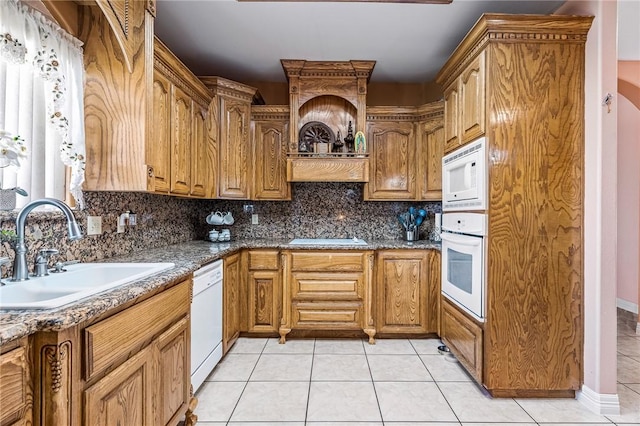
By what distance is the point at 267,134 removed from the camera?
3162 mm

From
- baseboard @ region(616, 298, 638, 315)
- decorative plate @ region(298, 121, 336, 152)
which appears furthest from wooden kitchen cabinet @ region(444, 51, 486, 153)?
baseboard @ region(616, 298, 638, 315)

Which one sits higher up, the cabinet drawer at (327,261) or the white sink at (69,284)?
the white sink at (69,284)

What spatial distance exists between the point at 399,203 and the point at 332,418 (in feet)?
7.27

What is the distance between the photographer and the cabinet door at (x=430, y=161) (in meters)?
3.06

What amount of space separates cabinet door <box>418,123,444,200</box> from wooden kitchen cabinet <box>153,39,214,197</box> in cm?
204

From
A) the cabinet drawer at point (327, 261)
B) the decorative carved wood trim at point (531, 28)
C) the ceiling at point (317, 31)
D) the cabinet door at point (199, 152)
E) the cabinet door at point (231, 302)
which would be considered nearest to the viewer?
the decorative carved wood trim at point (531, 28)

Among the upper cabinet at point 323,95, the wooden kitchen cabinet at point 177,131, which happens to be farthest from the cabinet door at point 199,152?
the upper cabinet at point 323,95

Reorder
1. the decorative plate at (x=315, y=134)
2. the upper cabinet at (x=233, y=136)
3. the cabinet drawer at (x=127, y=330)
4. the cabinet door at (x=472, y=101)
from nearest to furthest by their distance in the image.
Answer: the cabinet drawer at (x=127, y=330) < the cabinet door at (x=472, y=101) < the upper cabinet at (x=233, y=136) < the decorative plate at (x=315, y=134)

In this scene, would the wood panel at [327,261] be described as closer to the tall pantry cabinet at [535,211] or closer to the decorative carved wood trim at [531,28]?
the tall pantry cabinet at [535,211]

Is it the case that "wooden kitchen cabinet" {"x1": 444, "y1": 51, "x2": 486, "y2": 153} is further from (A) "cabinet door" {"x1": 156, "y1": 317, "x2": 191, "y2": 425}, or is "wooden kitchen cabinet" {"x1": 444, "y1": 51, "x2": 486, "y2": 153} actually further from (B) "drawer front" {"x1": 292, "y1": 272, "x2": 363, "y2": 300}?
(A) "cabinet door" {"x1": 156, "y1": 317, "x2": 191, "y2": 425}

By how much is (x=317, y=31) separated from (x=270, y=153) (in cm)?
118

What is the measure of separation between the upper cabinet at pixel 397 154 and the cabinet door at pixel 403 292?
656mm

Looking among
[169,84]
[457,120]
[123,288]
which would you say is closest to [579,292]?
[457,120]

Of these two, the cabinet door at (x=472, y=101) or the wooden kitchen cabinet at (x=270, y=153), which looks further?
the wooden kitchen cabinet at (x=270, y=153)
